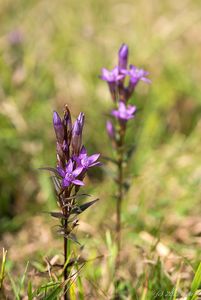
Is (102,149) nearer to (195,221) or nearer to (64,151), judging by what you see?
(195,221)

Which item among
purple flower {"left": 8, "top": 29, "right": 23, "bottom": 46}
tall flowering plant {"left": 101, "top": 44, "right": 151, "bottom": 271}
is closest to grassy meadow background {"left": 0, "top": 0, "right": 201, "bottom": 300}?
purple flower {"left": 8, "top": 29, "right": 23, "bottom": 46}

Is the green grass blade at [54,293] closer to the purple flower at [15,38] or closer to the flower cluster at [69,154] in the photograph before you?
the flower cluster at [69,154]

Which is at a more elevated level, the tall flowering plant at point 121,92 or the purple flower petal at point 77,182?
the tall flowering plant at point 121,92

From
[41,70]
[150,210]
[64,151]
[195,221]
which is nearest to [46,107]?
[41,70]

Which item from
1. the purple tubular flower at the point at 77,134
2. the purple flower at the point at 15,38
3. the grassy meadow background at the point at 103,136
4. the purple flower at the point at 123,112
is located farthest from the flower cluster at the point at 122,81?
the purple flower at the point at 15,38

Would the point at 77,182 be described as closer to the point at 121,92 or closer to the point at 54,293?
the point at 54,293

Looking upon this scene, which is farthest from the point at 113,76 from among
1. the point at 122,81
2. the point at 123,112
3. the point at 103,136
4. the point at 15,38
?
the point at 15,38

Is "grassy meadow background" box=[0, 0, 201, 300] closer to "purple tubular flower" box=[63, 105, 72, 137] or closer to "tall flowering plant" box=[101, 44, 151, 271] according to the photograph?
"tall flowering plant" box=[101, 44, 151, 271]
